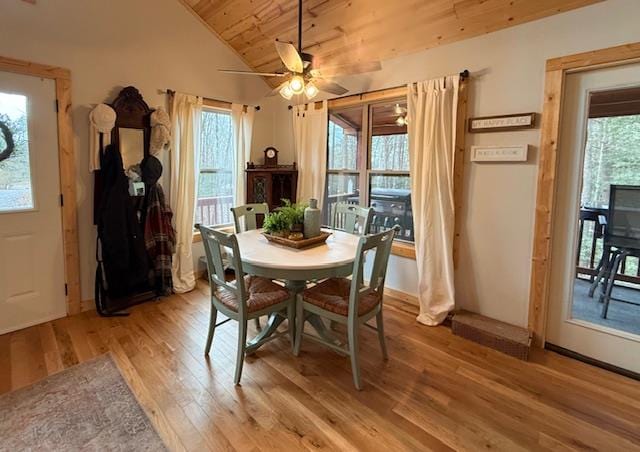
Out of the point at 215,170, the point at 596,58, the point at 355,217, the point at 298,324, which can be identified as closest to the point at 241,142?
Answer: the point at 215,170

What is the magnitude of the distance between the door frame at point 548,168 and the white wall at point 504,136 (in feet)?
0.19

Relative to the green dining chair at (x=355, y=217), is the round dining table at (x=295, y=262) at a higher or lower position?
lower

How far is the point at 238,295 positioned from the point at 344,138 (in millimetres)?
2473

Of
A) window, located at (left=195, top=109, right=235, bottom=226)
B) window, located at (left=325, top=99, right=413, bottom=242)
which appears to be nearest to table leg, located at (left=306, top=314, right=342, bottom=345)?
window, located at (left=325, top=99, right=413, bottom=242)

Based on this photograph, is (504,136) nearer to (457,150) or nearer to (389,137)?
Result: (457,150)

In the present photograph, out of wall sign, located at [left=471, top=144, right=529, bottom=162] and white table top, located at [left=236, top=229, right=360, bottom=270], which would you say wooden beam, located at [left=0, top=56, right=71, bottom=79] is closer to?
white table top, located at [left=236, top=229, right=360, bottom=270]

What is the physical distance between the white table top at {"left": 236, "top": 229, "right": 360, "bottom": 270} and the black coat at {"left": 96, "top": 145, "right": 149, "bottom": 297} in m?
1.15

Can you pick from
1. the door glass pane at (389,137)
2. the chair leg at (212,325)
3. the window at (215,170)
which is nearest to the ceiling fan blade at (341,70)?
the door glass pane at (389,137)

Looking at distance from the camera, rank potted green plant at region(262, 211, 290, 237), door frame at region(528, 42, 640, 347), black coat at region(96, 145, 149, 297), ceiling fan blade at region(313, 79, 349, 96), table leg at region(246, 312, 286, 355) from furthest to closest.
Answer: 1. black coat at region(96, 145, 149, 297)
2. potted green plant at region(262, 211, 290, 237)
3. ceiling fan blade at region(313, 79, 349, 96)
4. table leg at region(246, 312, 286, 355)
5. door frame at region(528, 42, 640, 347)

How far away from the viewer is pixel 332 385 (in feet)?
7.20

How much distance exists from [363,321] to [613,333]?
1.79 meters

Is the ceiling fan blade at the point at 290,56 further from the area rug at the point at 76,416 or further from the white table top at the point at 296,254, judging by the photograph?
the area rug at the point at 76,416

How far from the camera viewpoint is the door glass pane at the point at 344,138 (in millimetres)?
3867

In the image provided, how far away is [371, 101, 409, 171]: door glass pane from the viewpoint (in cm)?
347
